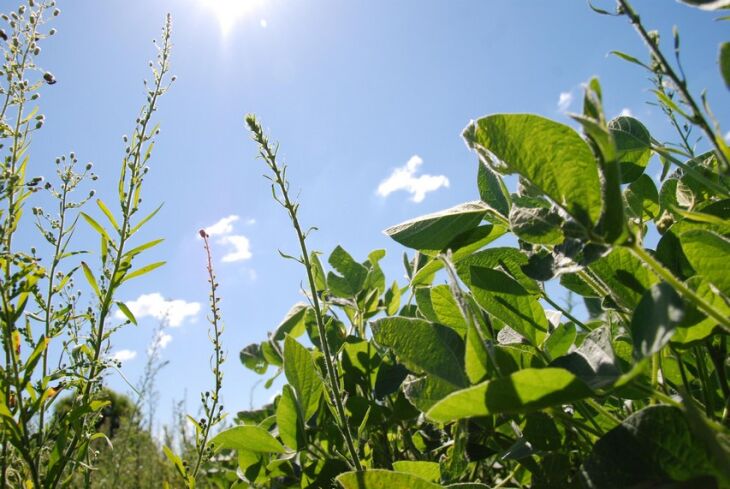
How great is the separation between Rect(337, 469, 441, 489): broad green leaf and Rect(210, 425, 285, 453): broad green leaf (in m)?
0.37

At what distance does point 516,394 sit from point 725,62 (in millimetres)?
358

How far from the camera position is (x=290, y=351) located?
0.87 meters

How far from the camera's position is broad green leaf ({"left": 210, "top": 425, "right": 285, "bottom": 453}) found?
0.90 meters

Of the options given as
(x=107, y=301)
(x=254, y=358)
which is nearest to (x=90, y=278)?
(x=107, y=301)

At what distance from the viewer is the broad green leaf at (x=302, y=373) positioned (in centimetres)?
87

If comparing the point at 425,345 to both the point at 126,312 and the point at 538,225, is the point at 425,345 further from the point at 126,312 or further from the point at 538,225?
the point at 126,312

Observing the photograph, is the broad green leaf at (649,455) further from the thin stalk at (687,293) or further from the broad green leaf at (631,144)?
the broad green leaf at (631,144)

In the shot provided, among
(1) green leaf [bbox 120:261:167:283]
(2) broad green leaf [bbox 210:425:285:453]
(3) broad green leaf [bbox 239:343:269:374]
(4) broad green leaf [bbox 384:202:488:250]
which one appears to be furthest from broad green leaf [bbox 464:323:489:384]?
(3) broad green leaf [bbox 239:343:269:374]

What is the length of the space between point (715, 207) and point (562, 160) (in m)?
0.32

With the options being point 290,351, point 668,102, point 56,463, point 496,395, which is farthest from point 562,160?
point 56,463

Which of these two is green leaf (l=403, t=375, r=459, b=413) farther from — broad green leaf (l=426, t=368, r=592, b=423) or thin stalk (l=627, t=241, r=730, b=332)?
thin stalk (l=627, t=241, r=730, b=332)

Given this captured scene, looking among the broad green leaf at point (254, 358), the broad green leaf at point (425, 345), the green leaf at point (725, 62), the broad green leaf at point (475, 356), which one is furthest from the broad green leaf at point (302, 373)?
the broad green leaf at point (254, 358)

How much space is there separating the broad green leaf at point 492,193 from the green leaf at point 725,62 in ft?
1.01

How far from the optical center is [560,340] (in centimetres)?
75
